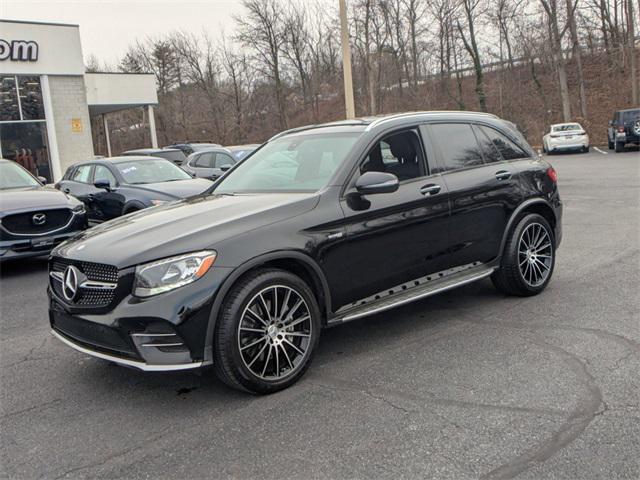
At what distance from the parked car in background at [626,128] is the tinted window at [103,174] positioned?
72.3 feet

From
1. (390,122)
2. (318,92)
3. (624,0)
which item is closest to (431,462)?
(390,122)

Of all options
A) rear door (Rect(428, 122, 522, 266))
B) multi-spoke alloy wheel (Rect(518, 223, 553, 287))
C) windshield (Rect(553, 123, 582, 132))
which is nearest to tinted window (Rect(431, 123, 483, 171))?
rear door (Rect(428, 122, 522, 266))

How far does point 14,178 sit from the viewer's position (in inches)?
373

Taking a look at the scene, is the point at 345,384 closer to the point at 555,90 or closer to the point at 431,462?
the point at 431,462

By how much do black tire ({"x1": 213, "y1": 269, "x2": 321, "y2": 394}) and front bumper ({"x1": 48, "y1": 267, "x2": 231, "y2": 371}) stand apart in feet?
0.43

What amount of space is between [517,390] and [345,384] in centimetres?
109

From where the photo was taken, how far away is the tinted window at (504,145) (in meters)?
5.77

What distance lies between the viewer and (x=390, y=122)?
495 cm

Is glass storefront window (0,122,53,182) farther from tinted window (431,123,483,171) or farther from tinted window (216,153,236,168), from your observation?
tinted window (431,123,483,171)

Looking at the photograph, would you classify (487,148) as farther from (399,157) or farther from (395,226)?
(395,226)

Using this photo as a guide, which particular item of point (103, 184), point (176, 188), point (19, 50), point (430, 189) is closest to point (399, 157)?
point (430, 189)

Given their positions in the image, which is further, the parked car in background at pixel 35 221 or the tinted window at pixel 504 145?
the parked car in background at pixel 35 221

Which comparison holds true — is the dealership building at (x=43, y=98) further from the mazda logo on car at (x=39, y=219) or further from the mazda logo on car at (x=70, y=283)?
the mazda logo on car at (x=70, y=283)

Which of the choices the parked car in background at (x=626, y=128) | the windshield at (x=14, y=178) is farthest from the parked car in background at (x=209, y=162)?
the parked car in background at (x=626, y=128)
